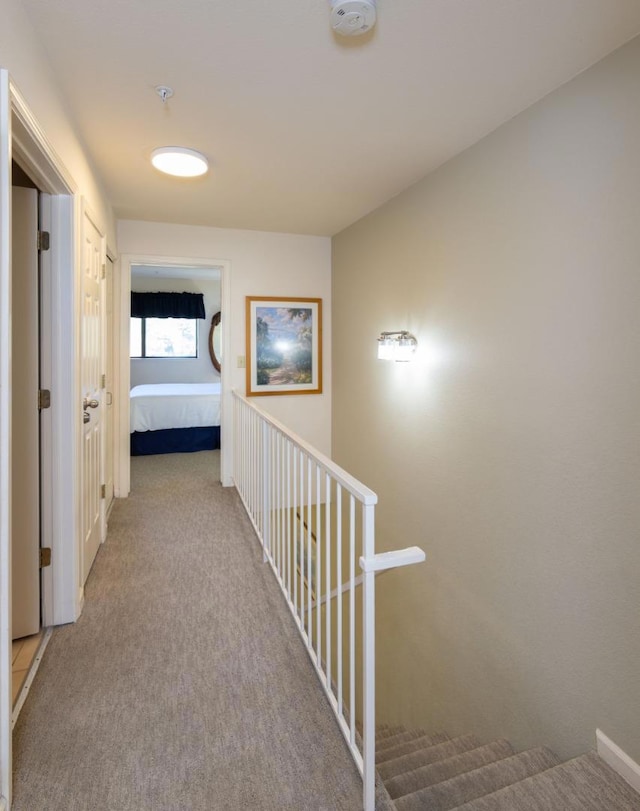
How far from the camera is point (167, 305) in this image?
25.0ft

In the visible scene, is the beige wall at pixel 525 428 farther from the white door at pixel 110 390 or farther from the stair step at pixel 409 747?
the white door at pixel 110 390

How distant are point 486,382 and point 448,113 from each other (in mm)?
1277

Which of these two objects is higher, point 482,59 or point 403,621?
point 482,59

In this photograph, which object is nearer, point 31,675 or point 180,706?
point 180,706

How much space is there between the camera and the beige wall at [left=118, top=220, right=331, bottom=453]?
3.93 meters

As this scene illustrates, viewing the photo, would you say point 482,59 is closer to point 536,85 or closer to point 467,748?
point 536,85

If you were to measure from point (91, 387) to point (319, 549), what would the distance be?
1553 mm

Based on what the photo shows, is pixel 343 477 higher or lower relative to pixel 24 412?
lower

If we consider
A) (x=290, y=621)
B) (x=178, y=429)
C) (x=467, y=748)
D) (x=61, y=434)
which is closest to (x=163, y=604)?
(x=290, y=621)

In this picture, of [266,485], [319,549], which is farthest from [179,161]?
[319,549]

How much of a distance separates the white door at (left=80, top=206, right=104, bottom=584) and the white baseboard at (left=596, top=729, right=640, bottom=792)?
237cm

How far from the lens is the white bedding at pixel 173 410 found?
5449 millimetres

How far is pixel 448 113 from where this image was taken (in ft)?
7.07

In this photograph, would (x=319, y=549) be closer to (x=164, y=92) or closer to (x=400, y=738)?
(x=400, y=738)
